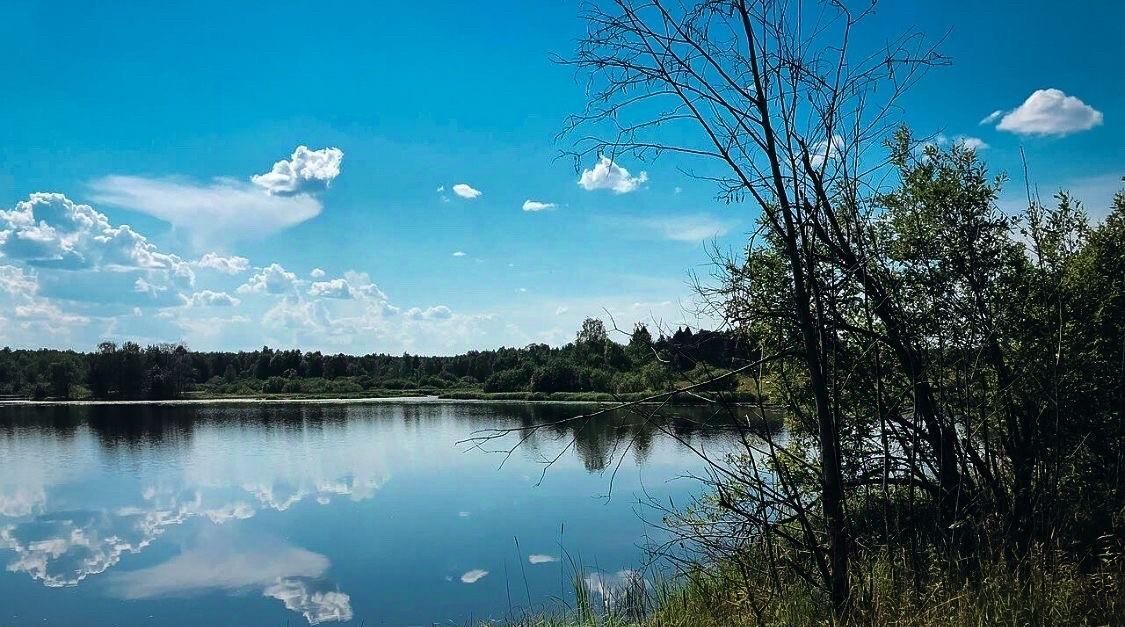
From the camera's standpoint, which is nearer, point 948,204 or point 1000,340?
point 1000,340

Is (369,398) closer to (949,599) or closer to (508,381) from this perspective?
(508,381)

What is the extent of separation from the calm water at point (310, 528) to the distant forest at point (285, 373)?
99.7 feet

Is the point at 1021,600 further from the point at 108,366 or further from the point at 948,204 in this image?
the point at 108,366

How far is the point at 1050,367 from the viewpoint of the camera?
648 cm

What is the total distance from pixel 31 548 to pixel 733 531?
1960cm

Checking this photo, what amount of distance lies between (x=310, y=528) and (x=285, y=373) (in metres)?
94.8

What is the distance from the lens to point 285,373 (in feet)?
358

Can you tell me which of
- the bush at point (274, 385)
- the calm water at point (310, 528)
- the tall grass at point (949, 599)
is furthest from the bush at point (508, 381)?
the tall grass at point (949, 599)

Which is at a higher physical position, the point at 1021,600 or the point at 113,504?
the point at 1021,600

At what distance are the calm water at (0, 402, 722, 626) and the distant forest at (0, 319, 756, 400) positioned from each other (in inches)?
1197

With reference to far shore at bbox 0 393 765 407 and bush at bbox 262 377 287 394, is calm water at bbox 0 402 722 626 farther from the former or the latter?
bush at bbox 262 377 287 394

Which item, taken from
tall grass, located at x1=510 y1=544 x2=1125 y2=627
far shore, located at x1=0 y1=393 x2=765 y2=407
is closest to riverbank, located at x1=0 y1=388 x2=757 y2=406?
far shore, located at x1=0 y1=393 x2=765 y2=407

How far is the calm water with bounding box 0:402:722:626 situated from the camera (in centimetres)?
1352

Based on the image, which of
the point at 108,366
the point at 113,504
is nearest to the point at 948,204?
the point at 113,504
